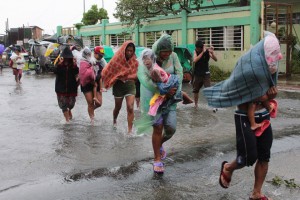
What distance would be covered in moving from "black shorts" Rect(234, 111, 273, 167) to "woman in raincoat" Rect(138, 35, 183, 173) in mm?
1171

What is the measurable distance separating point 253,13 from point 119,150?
12.5 metres

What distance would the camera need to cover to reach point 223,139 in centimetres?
721

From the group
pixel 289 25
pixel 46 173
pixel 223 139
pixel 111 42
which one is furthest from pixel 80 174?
pixel 111 42

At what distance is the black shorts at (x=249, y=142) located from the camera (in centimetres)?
422

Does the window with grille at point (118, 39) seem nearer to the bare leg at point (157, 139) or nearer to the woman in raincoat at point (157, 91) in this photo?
the woman in raincoat at point (157, 91)

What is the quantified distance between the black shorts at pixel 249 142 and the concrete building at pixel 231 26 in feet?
43.0

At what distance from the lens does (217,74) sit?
18.7 m

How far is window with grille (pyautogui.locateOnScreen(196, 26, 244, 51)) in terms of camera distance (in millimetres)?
18641

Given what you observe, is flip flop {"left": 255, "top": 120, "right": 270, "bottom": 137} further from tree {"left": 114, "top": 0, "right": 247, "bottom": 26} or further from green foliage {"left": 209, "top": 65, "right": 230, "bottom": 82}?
tree {"left": 114, "top": 0, "right": 247, "bottom": 26}

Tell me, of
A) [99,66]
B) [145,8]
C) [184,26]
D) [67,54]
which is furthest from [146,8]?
[67,54]

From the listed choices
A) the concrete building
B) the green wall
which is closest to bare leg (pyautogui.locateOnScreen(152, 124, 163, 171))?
the concrete building

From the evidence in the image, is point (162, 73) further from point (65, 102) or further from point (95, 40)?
point (95, 40)

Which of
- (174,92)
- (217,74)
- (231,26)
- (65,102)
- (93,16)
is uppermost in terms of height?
(93,16)

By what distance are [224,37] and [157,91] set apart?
14693mm
